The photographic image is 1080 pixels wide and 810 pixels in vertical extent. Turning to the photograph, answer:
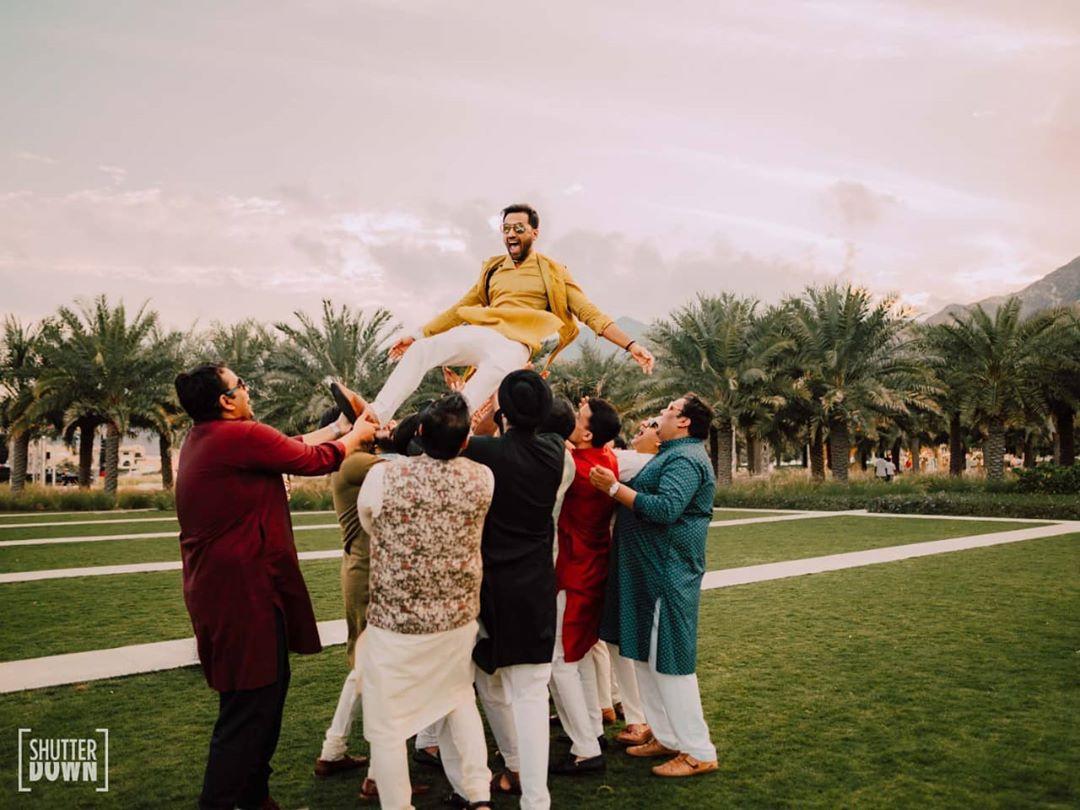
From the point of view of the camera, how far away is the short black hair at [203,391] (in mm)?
3930

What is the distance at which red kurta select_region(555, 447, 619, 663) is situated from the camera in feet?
16.2

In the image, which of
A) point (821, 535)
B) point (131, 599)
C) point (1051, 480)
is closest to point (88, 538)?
point (131, 599)

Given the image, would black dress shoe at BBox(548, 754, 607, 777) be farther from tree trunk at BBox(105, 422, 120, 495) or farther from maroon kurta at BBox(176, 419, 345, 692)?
tree trunk at BBox(105, 422, 120, 495)

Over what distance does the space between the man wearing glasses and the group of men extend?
1 cm

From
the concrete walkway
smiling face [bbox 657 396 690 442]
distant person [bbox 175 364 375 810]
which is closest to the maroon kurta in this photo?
distant person [bbox 175 364 375 810]

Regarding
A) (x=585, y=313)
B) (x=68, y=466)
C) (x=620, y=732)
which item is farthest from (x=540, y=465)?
(x=68, y=466)

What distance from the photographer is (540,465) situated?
406 cm

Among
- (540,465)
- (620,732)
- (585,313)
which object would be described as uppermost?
(585,313)

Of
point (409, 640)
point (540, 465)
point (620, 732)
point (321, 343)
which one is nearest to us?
point (409, 640)

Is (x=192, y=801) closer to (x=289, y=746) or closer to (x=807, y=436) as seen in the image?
(x=289, y=746)

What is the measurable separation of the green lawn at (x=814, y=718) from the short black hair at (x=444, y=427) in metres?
1.92

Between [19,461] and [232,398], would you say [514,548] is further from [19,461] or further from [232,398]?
[19,461]

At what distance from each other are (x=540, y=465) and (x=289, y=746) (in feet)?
8.32

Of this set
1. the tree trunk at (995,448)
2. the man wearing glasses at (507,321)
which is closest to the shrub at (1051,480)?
the tree trunk at (995,448)
